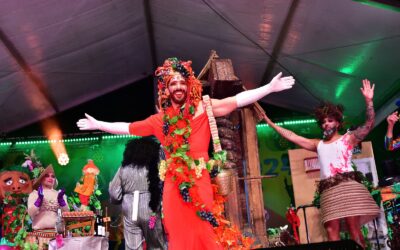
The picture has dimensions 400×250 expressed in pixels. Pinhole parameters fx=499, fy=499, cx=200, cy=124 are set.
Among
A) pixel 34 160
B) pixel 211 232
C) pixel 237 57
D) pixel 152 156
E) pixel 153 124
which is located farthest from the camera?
pixel 237 57

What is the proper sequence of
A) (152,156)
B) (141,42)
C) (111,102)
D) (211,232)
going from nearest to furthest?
(211,232) → (152,156) → (141,42) → (111,102)

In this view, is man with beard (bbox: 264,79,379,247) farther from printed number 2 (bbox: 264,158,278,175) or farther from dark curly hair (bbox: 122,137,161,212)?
printed number 2 (bbox: 264,158,278,175)

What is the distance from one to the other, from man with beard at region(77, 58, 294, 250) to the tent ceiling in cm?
322

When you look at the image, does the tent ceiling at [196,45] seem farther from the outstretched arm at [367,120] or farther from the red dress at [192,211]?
the red dress at [192,211]

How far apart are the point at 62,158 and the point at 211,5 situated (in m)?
4.49

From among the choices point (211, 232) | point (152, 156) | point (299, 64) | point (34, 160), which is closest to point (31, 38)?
point (34, 160)

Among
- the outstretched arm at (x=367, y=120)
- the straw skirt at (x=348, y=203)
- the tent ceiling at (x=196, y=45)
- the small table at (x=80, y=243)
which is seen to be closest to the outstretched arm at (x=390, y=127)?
the outstretched arm at (x=367, y=120)

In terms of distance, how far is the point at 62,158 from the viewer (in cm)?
979

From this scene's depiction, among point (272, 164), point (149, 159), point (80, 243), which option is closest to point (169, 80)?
point (149, 159)

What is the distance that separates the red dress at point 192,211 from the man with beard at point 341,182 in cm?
182

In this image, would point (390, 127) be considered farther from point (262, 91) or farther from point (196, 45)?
point (196, 45)

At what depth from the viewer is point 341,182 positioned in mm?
4852

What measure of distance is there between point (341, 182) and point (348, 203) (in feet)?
0.72

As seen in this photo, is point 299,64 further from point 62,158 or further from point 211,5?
point 62,158
